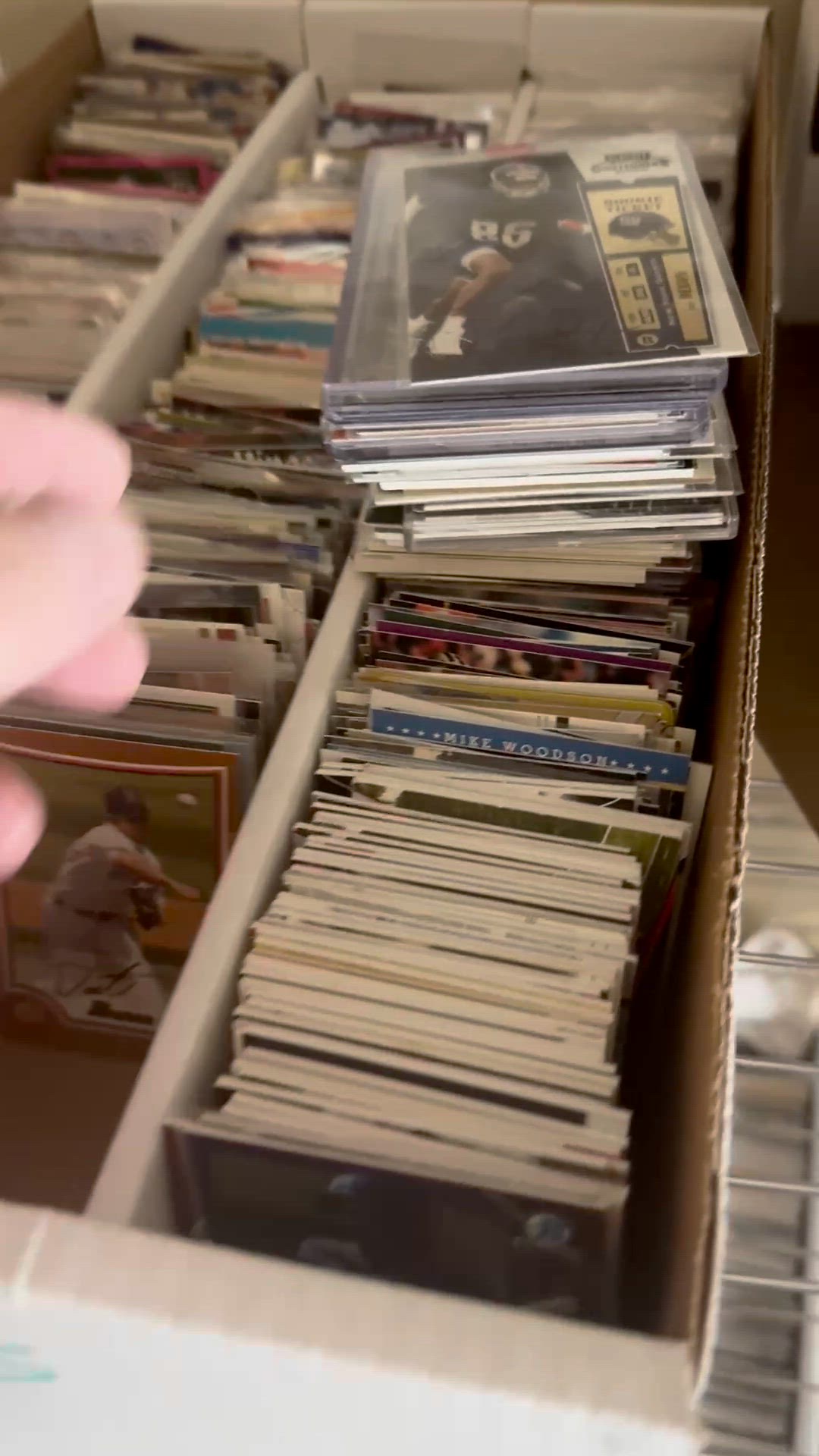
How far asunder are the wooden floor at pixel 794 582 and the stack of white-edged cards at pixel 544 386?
0.51 meters

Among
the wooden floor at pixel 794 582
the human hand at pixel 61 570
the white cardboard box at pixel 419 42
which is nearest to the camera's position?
the human hand at pixel 61 570

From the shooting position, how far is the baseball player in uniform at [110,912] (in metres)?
0.85

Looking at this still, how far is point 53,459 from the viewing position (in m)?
0.44

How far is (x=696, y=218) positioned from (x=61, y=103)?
110 cm

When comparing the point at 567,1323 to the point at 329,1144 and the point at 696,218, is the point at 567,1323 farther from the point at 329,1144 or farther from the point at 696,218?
the point at 696,218

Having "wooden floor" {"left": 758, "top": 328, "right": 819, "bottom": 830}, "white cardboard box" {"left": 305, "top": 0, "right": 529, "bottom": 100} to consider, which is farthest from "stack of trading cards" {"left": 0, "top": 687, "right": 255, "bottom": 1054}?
"white cardboard box" {"left": 305, "top": 0, "right": 529, "bottom": 100}

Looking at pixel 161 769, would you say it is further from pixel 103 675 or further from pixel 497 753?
pixel 103 675

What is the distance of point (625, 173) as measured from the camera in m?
0.94

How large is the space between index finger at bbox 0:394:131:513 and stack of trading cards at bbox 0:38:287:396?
76 centimetres

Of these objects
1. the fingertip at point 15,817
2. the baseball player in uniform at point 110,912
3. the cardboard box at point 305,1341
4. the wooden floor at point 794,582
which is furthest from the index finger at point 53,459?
the wooden floor at point 794,582

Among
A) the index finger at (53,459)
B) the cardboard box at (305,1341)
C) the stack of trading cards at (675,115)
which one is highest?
the stack of trading cards at (675,115)

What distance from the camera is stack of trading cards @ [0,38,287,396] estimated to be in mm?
1208

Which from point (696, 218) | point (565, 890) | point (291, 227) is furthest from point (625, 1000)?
point (291, 227)

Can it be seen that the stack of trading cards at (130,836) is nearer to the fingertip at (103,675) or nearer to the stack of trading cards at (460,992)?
the stack of trading cards at (460,992)
